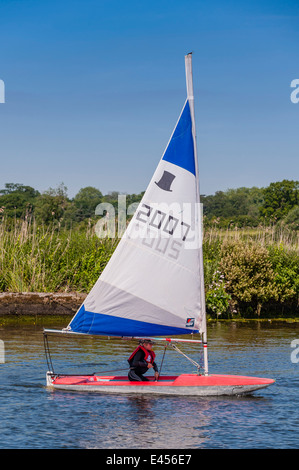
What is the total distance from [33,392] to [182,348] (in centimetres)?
776

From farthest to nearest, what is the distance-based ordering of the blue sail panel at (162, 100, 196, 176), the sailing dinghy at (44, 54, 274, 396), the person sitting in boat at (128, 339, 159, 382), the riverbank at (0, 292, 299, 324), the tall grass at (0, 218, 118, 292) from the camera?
1. the tall grass at (0, 218, 118, 292)
2. the riverbank at (0, 292, 299, 324)
3. the person sitting in boat at (128, 339, 159, 382)
4. the blue sail panel at (162, 100, 196, 176)
5. the sailing dinghy at (44, 54, 274, 396)

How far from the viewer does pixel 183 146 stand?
1680 cm

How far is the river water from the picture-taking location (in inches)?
524

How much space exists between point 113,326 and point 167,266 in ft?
6.12

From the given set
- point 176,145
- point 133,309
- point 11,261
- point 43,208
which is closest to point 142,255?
point 133,309

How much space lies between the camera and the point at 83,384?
1700cm

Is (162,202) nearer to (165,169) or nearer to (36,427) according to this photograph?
(165,169)

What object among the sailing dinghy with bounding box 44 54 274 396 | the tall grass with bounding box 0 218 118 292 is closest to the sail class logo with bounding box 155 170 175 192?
the sailing dinghy with bounding box 44 54 274 396

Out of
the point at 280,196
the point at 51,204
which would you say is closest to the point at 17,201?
the point at 51,204

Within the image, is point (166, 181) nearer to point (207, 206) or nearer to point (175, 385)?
point (175, 385)

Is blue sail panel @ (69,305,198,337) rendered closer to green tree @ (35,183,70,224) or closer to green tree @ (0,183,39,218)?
green tree @ (0,183,39,218)

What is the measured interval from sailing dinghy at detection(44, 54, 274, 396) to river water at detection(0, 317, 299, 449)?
99 centimetres

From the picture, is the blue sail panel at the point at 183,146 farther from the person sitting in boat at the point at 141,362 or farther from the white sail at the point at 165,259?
the person sitting in boat at the point at 141,362

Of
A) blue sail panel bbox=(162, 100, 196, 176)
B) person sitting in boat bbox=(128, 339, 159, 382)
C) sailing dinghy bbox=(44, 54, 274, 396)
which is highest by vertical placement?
blue sail panel bbox=(162, 100, 196, 176)
